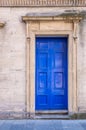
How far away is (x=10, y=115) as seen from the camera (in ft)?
42.9

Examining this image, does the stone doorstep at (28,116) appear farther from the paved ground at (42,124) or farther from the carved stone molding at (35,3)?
the carved stone molding at (35,3)

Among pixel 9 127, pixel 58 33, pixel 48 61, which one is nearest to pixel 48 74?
pixel 48 61

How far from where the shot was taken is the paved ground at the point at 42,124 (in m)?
11.6

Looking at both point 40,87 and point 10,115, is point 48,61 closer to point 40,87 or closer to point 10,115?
point 40,87

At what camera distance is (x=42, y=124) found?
12.2 m

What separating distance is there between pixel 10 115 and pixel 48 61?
214cm

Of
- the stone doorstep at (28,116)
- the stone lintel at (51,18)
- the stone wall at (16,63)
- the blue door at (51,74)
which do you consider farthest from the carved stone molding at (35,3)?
the stone doorstep at (28,116)

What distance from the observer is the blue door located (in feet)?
44.1

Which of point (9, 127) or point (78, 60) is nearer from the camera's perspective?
point (9, 127)

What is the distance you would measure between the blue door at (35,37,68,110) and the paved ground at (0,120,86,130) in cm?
89

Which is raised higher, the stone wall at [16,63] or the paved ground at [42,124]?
the stone wall at [16,63]

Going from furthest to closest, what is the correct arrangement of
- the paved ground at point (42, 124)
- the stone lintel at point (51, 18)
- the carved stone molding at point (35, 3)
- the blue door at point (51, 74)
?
1. the blue door at point (51, 74)
2. the carved stone molding at point (35, 3)
3. the stone lintel at point (51, 18)
4. the paved ground at point (42, 124)

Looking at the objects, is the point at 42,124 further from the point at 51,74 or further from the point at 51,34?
the point at 51,34

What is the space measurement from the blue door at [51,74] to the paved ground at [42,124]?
2.93ft
